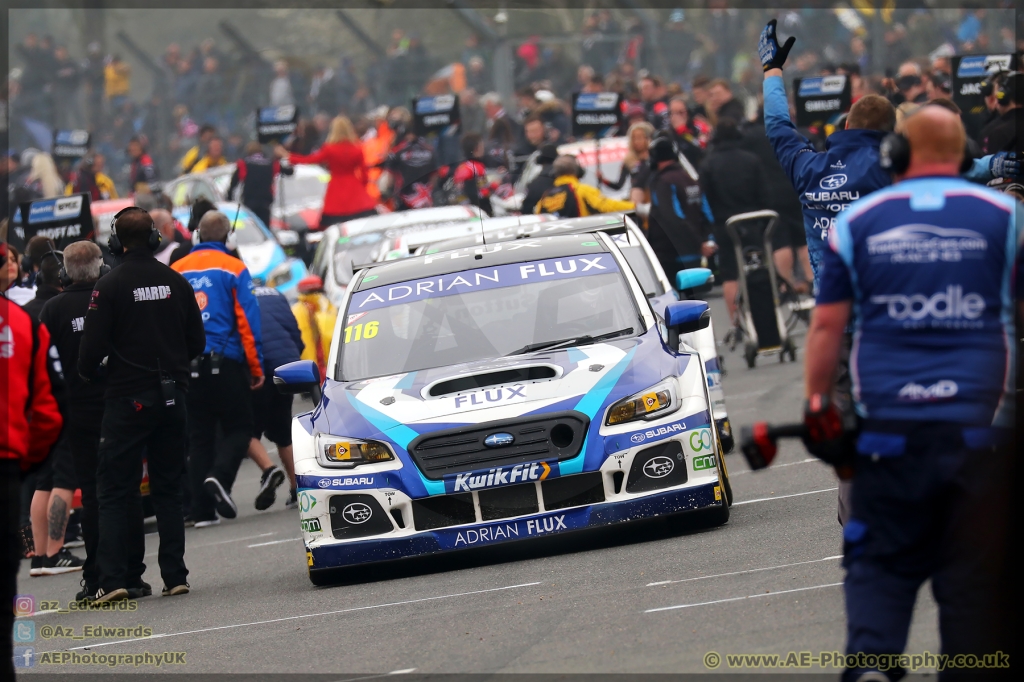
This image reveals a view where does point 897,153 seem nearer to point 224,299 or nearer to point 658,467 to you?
point 658,467

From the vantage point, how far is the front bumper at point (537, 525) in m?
8.52

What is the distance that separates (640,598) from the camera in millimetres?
7262

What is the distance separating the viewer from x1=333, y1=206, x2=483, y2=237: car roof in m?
18.4

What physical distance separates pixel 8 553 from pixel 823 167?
3.92m

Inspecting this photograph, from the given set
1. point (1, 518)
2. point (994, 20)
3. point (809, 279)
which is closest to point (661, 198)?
point (809, 279)

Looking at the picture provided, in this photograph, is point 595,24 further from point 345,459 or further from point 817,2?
point 345,459

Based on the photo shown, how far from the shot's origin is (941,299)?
4.61 meters

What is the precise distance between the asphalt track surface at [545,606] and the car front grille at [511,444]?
56cm

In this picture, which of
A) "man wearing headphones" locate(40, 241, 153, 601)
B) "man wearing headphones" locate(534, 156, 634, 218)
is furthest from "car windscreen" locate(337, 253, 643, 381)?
"man wearing headphones" locate(534, 156, 634, 218)

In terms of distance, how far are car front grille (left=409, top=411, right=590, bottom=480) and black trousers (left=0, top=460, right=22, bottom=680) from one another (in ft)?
9.64

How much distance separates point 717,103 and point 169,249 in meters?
7.38

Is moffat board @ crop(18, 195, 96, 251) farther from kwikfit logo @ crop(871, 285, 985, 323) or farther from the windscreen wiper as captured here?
kwikfit logo @ crop(871, 285, 985, 323)

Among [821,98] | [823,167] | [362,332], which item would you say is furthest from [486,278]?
[821,98]

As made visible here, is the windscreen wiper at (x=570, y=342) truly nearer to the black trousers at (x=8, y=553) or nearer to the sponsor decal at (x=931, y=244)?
the black trousers at (x=8, y=553)
